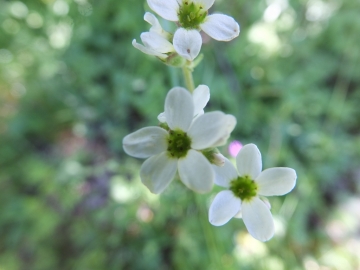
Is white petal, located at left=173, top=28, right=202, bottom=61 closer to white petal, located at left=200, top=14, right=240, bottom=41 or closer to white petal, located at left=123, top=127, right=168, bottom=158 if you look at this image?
white petal, located at left=200, top=14, right=240, bottom=41

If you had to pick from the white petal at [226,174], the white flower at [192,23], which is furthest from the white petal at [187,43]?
the white petal at [226,174]

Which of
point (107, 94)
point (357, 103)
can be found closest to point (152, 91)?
point (107, 94)

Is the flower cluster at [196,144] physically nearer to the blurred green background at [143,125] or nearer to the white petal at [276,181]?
the white petal at [276,181]

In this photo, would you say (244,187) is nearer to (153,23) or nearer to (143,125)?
(153,23)

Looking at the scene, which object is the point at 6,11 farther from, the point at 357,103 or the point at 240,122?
the point at 357,103

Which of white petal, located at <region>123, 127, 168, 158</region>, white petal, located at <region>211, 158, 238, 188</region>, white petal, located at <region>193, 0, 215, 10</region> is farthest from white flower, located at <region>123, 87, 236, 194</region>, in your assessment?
white petal, located at <region>193, 0, 215, 10</region>

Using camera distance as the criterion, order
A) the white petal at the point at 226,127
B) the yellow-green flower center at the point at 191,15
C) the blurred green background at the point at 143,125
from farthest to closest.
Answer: the blurred green background at the point at 143,125
the yellow-green flower center at the point at 191,15
the white petal at the point at 226,127
